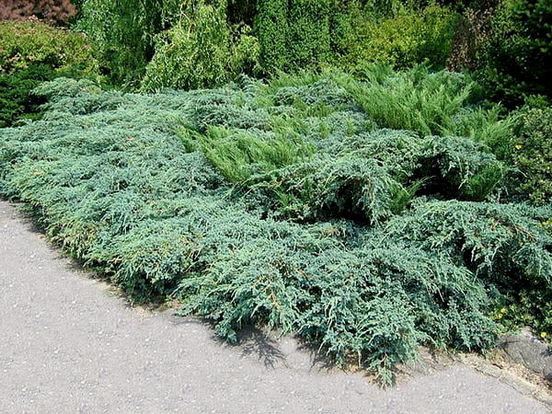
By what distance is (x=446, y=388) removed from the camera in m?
3.15

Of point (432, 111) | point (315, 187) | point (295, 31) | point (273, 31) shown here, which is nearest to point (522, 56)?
point (432, 111)

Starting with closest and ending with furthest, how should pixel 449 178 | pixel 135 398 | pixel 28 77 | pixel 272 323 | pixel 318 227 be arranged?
pixel 135 398, pixel 272 323, pixel 318 227, pixel 449 178, pixel 28 77

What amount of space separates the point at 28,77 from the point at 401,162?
4.84m

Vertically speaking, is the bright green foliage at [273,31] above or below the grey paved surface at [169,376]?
above

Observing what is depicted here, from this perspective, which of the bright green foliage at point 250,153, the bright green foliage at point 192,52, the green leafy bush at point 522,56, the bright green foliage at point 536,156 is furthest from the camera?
the bright green foliage at point 192,52

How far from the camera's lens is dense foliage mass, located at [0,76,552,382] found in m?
3.41

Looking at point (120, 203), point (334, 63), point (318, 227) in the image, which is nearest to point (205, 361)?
point (318, 227)

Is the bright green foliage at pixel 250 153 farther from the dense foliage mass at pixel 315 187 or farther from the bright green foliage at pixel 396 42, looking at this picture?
the bright green foliage at pixel 396 42

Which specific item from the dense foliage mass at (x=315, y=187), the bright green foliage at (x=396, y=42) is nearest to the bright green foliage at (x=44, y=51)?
the dense foliage mass at (x=315, y=187)

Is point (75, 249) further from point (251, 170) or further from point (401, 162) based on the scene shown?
point (401, 162)

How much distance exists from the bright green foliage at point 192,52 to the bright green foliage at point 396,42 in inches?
55.9

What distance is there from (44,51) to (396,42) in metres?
4.51

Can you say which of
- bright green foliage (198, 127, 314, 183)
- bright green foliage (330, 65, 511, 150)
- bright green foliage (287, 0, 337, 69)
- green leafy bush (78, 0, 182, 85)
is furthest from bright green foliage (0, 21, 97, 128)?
bright green foliage (330, 65, 511, 150)

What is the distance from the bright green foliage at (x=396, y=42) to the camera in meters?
7.41
